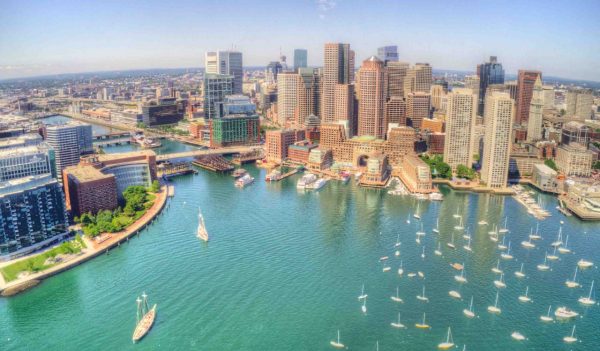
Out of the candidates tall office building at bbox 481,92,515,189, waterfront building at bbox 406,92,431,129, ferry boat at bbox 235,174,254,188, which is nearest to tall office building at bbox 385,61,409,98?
waterfront building at bbox 406,92,431,129

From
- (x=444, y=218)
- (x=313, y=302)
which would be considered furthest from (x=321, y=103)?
(x=313, y=302)

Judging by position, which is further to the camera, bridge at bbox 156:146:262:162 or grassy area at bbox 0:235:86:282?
bridge at bbox 156:146:262:162

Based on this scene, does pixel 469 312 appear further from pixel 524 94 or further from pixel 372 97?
pixel 524 94

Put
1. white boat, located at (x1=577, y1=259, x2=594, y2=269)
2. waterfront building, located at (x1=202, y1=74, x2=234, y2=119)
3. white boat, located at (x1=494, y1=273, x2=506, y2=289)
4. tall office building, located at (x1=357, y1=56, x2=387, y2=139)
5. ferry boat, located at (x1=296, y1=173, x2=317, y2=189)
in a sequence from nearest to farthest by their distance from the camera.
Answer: white boat, located at (x1=494, y1=273, x2=506, y2=289) → white boat, located at (x1=577, y1=259, x2=594, y2=269) → ferry boat, located at (x1=296, y1=173, x2=317, y2=189) → tall office building, located at (x1=357, y1=56, x2=387, y2=139) → waterfront building, located at (x1=202, y1=74, x2=234, y2=119)

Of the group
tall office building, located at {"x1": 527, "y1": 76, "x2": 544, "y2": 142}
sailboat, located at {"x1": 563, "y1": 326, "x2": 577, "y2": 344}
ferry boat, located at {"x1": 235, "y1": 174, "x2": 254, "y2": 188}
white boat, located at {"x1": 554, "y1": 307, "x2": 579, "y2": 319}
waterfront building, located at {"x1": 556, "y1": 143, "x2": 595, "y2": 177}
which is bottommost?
sailboat, located at {"x1": 563, "y1": 326, "x2": 577, "y2": 344}

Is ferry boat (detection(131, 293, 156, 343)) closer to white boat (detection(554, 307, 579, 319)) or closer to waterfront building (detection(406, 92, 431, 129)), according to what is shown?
white boat (detection(554, 307, 579, 319))

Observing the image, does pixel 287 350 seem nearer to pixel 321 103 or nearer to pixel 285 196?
pixel 285 196

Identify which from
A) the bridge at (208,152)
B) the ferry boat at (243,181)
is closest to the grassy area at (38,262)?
the ferry boat at (243,181)
